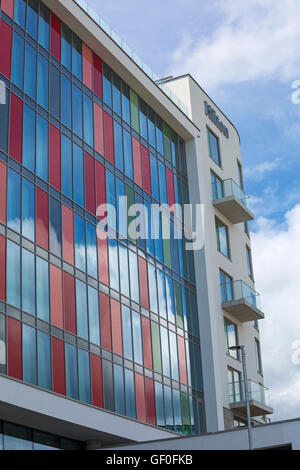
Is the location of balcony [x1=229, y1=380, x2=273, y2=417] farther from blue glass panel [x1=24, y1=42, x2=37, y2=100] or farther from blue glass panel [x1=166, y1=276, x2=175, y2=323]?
blue glass panel [x1=24, y1=42, x2=37, y2=100]

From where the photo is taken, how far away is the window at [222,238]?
48062mm

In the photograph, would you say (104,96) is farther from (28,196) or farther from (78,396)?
(78,396)

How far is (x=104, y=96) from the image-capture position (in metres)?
38.5

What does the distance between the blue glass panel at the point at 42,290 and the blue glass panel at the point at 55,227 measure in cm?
111

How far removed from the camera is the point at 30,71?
1276 inches

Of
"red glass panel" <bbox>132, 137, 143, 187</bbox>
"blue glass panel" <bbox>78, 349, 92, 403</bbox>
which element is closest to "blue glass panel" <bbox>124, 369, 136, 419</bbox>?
"blue glass panel" <bbox>78, 349, 92, 403</bbox>

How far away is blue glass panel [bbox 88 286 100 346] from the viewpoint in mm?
32791

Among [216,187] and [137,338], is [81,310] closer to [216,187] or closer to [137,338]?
[137,338]

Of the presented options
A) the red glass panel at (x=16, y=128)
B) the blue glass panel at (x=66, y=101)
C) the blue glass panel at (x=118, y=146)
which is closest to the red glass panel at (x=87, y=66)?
the blue glass panel at (x=66, y=101)

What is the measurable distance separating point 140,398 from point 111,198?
9.22m

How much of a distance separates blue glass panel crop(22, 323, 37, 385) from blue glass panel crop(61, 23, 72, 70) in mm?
12927

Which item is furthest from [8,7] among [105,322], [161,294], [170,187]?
[161,294]

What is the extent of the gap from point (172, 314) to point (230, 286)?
750 centimetres
